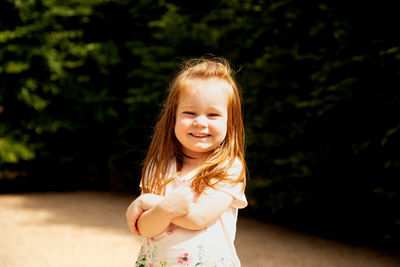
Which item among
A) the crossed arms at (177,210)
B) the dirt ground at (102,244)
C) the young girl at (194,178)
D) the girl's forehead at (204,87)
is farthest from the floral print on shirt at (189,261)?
the dirt ground at (102,244)

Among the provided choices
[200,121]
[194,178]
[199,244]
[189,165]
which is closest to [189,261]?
[199,244]

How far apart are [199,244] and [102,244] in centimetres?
293

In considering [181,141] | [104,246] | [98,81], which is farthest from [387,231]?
[98,81]

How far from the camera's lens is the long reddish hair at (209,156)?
1.96 metres

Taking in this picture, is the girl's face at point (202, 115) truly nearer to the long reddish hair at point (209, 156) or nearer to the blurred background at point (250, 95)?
the long reddish hair at point (209, 156)

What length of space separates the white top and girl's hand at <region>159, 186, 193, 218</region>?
129 mm

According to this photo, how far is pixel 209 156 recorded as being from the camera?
2.05m

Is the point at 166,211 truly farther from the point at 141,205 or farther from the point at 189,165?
the point at 189,165

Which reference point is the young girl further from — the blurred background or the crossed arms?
the blurred background

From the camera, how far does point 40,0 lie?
6.66 meters

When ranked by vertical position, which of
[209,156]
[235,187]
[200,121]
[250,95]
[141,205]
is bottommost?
[141,205]

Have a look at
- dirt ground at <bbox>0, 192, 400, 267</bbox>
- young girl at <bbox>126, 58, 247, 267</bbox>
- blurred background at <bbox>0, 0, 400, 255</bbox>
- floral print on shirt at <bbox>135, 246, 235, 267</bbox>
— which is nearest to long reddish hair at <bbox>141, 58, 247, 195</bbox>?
young girl at <bbox>126, 58, 247, 267</bbox>

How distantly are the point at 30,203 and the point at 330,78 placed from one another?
15.6 feet

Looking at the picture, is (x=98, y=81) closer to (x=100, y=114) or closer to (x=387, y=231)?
(x=100, y=114)
